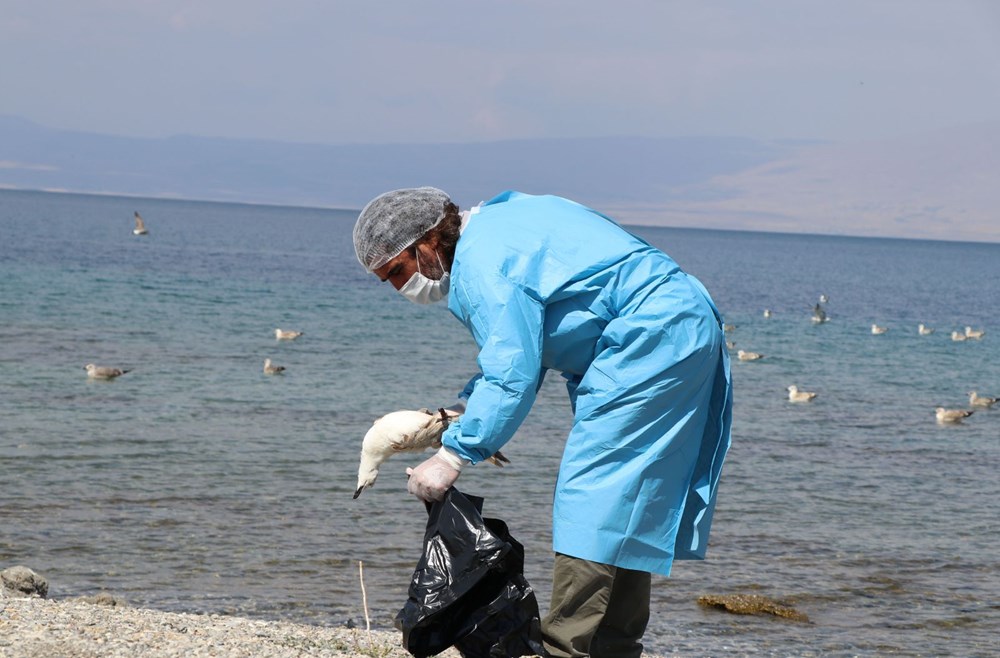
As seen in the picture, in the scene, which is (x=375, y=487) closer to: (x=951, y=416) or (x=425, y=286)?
(x=425, y=286)

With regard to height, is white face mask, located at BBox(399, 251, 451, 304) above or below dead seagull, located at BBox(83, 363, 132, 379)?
above

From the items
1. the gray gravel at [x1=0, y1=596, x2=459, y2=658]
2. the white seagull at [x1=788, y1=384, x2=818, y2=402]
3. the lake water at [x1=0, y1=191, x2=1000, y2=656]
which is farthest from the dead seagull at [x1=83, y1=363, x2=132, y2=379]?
the gray gravel at [x1=0, y1=596, x2=459, y2=658]

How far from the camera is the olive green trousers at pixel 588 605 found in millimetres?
3881

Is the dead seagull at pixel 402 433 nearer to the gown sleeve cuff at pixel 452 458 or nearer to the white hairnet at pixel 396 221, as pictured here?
the gown sleeve cuff at pixel 452 458

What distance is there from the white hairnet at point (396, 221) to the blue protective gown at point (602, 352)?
0.15m

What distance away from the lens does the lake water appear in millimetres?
8117

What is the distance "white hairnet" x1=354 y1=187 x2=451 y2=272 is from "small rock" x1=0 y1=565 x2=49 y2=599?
4.32 meters

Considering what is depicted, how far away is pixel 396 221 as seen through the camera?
395cm

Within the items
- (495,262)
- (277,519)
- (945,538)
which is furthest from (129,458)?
(495,262)

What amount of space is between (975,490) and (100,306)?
2271 centimetres

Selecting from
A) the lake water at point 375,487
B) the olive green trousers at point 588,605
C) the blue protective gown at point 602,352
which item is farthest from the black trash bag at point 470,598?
the lake water at point 375,487

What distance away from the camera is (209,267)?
51.1 metres

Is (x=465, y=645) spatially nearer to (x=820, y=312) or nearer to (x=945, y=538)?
(x=945, y=538)

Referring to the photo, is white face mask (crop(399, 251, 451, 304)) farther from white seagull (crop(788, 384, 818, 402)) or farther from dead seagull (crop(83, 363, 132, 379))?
white seagull (crop(788, 384, 818, 402))
